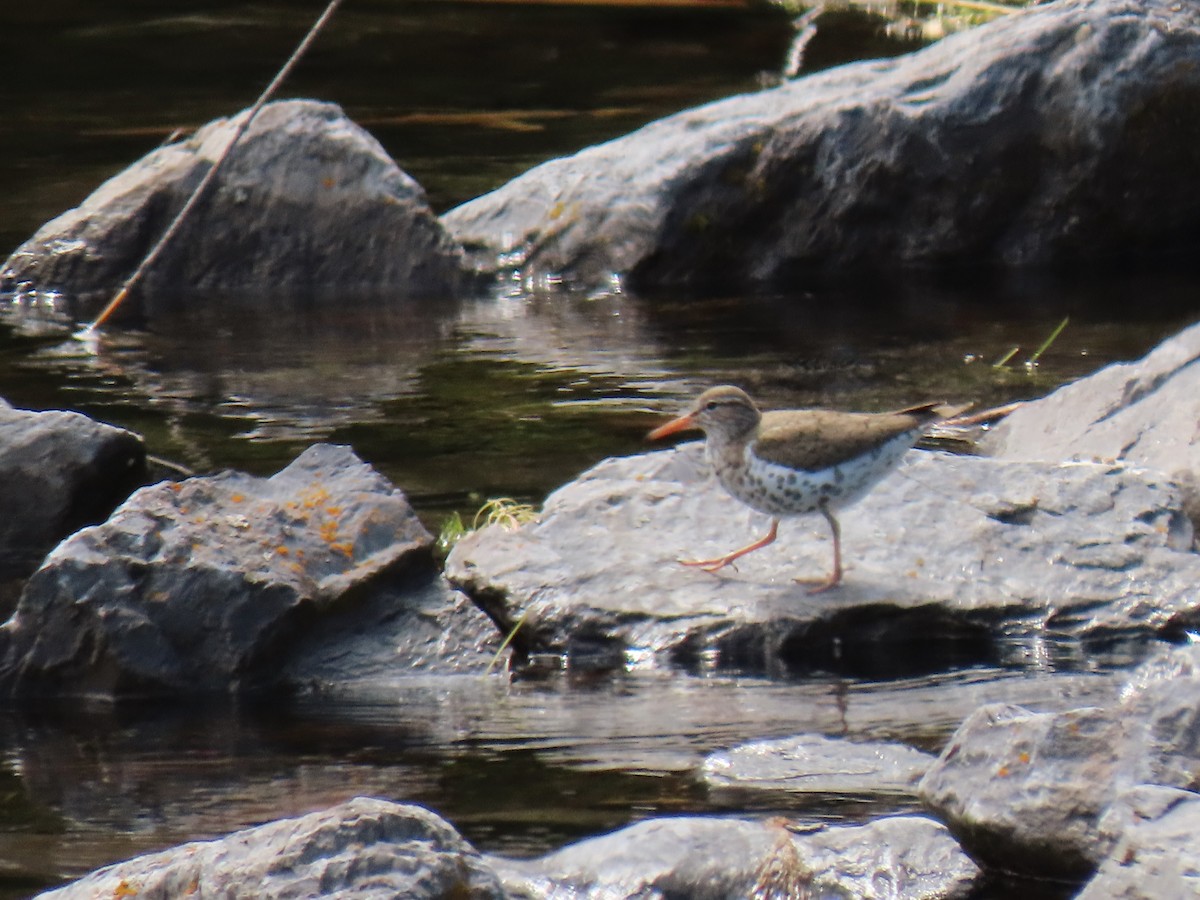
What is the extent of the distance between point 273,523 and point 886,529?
2.12 metres

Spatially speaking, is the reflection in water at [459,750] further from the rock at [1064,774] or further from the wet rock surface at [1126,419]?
the wet rock surface at [1126,419]

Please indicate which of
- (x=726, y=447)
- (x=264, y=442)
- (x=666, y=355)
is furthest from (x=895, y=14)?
(x=726, y=447)

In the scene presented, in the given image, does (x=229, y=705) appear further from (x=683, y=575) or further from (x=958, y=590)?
(x=958, y=590)

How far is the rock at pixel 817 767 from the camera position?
5.26 m

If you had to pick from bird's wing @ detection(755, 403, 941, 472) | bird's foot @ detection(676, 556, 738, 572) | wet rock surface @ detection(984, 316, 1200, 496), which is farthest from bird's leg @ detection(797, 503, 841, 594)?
wet rock surface @ detection(984, 316, 1200, 496)

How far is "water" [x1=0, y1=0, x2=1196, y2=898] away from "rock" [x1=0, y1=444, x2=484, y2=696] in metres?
0.17

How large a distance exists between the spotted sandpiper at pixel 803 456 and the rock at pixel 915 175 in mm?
5367

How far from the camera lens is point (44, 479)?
295 inches

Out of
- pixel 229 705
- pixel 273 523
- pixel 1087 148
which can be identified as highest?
pixel 1087 148

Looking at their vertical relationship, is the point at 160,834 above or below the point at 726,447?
below

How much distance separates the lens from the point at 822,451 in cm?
690

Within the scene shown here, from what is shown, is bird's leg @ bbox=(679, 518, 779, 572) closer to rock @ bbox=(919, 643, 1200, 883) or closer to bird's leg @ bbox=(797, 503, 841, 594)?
bird's leg @ bbox=(797, 503, 841, 594)

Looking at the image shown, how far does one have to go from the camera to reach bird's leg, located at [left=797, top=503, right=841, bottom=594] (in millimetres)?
6785

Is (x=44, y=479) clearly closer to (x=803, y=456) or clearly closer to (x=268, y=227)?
(x=803, y=456)
